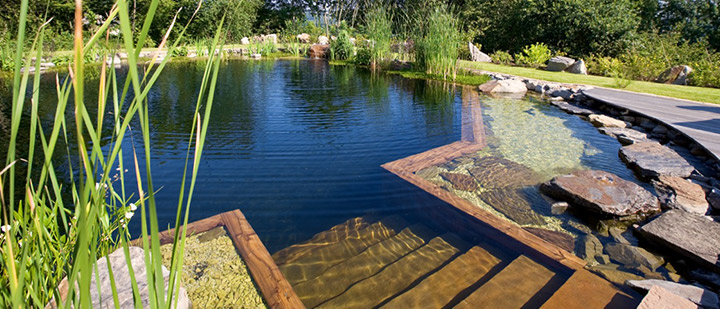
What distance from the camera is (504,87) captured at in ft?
28.7

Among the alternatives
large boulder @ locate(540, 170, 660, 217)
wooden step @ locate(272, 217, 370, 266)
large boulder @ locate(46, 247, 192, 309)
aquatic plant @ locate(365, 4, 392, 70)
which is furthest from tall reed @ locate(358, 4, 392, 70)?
large boulder @ locate(46, 247, 192, 309)

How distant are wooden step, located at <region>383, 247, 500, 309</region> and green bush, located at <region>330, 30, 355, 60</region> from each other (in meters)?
14.0

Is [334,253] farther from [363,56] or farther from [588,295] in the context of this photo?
[363,56]

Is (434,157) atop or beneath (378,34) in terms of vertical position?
beneath

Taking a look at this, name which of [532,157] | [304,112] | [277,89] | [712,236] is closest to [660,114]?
[532,157]

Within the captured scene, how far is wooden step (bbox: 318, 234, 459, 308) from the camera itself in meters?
2.13

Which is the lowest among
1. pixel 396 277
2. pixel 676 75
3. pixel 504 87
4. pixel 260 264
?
pixel 396 277

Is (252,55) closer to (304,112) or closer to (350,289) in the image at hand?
(304,112)

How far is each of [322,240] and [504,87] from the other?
7.33 meters

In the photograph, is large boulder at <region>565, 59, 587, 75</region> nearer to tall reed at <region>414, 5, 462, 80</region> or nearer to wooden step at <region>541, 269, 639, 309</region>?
tall reed at <region>414, 5, 462, 80</region>

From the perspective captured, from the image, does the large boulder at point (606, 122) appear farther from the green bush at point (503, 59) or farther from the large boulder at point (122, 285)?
the green bush at point (503, 59)

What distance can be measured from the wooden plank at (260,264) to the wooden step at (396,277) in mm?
219

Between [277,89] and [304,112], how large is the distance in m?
2.37

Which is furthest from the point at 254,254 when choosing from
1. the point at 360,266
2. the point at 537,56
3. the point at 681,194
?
the point at 537,56
